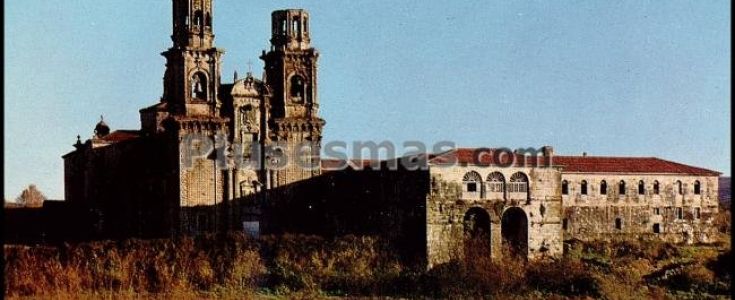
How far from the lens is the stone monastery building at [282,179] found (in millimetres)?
40625

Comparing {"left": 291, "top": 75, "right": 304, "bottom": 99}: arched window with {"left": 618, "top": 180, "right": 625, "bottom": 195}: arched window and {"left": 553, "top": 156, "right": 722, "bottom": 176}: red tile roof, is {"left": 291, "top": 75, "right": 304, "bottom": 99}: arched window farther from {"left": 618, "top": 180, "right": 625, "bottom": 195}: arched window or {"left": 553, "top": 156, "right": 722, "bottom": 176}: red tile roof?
{"left": 618, "top": 180, "right": 625, "bottom": 195}: arched window

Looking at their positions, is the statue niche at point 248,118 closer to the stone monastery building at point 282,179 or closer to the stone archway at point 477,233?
the stone monastery building at point 282,179

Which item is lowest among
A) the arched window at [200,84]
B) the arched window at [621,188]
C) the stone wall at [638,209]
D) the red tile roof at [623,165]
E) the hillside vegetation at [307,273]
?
the hillside vegetation at [307,273]

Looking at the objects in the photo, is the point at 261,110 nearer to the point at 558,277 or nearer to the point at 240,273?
the point at 240,273

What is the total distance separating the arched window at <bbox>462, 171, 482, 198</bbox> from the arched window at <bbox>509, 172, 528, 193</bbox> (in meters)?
1.53

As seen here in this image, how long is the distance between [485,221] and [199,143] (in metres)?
13.0

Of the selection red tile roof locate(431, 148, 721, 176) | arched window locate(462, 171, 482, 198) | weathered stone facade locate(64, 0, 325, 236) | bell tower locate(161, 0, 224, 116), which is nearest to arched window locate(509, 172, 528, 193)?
arched window locate(462, 171, 482, 198)

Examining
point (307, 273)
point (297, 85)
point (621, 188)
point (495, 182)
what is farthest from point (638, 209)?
point (307, 273)

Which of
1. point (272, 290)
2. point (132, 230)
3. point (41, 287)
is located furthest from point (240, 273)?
point (132, 230)

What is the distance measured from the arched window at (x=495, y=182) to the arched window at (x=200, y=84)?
1339 cm

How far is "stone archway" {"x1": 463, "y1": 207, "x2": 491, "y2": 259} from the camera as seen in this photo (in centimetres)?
3966

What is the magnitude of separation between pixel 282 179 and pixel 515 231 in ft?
35.9

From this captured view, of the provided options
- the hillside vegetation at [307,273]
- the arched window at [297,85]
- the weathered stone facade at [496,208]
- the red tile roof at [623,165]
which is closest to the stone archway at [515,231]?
the weathered stone facade at [496,208]

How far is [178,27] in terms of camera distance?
144ft
